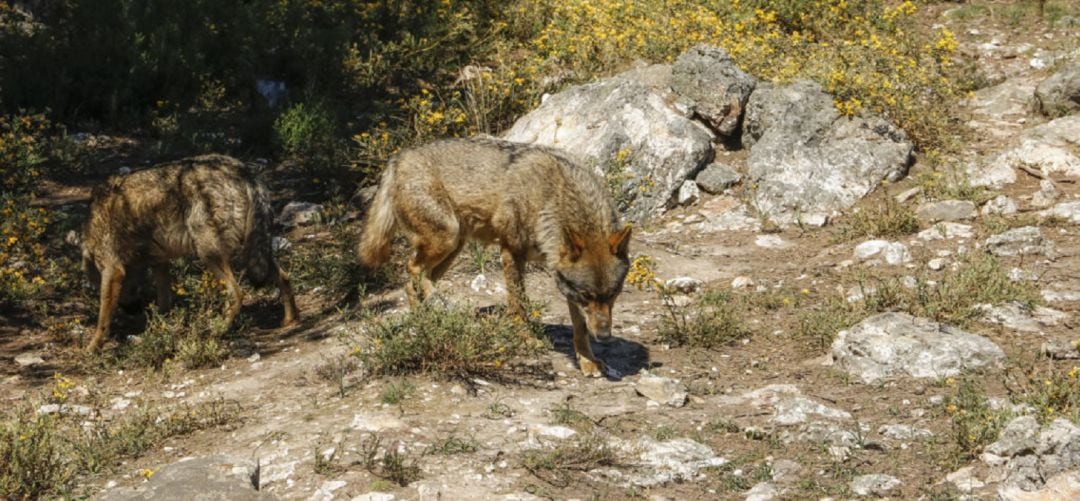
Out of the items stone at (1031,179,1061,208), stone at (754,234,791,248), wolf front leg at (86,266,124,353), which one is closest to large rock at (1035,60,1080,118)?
stone at (1031,179,1061,208)

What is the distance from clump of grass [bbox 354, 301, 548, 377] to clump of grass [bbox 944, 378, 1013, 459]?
9.65 ft

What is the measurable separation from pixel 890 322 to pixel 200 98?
9317 millimetres

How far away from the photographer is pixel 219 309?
32.1 feet

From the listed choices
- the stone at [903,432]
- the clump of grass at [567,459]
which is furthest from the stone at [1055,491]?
the clump of grass at [567,459]

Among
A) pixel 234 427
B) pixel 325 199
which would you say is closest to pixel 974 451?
pixel 234 427

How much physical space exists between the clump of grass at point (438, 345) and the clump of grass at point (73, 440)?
3.45 ft

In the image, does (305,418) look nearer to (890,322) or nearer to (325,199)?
(890,322)

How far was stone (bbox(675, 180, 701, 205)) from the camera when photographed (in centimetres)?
1227

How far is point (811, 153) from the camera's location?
40.2 ft

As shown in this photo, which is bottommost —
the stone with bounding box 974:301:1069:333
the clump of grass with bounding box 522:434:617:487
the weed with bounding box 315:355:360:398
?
the stone with bounding box 974:301:1069:333

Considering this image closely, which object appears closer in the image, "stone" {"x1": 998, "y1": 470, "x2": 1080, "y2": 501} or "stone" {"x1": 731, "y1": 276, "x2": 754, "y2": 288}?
"stone" {"x1": 998, "y1": 470, "x2": 1080, "y2": 501}

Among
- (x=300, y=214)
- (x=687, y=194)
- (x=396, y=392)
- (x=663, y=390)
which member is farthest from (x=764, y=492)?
(x=300, y=214)

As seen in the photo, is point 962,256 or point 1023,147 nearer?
point 962,256

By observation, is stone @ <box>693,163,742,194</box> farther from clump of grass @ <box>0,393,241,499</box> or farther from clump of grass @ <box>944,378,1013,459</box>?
clump of grass @ <box>0,393,241,499</box>
